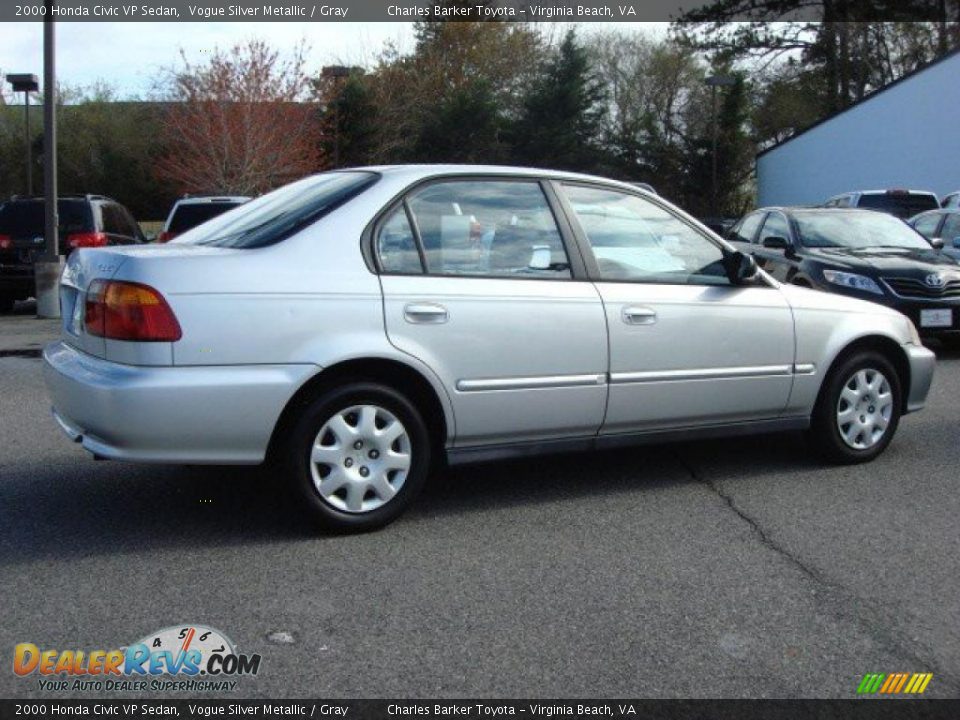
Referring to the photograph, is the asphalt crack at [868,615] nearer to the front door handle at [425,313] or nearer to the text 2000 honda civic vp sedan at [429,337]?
the text 2000 honda civic vp sedan at [429,337]

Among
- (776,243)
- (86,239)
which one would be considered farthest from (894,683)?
(86,239)

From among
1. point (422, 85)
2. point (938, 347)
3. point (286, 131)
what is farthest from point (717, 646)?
point (422, 85)

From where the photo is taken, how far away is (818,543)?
464 cm

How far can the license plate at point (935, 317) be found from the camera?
10.2m

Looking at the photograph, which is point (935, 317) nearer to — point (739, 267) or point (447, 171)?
point (739, 267)

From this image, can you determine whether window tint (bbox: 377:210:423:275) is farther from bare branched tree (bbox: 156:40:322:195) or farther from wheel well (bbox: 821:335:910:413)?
bare branched tree (bbox: 156:40:322:195)

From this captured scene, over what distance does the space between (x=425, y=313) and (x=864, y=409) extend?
280 cm

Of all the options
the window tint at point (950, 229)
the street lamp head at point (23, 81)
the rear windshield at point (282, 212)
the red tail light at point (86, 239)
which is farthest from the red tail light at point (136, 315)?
the street lamp head at point (23, 81)

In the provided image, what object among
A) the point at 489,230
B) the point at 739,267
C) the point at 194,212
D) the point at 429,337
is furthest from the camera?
the point at 194,212

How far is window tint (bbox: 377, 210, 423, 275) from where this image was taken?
186 inches

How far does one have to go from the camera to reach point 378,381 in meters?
4.70

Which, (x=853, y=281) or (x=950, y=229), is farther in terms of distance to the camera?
(x=950, y=229)

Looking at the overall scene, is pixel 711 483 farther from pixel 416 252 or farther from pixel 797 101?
pixel 797 101
